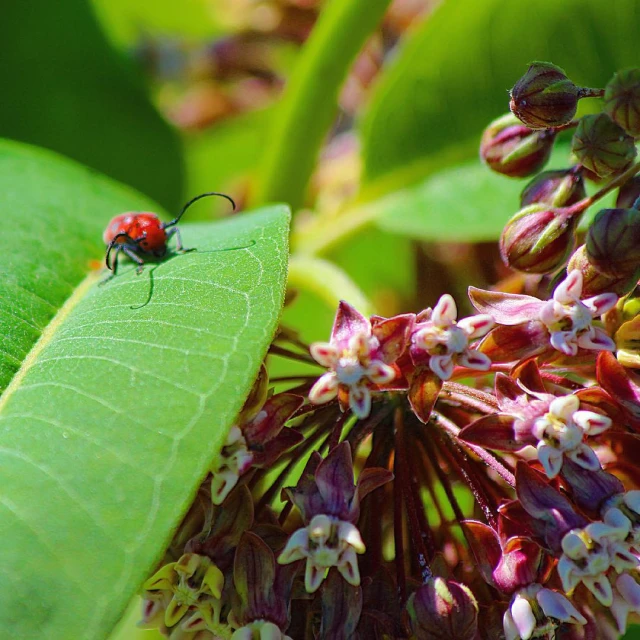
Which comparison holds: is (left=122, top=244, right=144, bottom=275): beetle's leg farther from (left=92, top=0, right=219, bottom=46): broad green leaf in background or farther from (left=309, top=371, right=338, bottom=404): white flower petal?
(left=92, top=0, right=219, bottom=46): broad green leaf in background

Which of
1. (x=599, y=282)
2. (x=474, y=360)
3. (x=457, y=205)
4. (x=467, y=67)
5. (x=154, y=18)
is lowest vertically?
(x=474, y=360)

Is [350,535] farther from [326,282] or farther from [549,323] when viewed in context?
[326,282]

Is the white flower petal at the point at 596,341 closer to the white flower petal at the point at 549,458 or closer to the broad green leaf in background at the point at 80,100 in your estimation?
the white flower petal at the point at 549,458

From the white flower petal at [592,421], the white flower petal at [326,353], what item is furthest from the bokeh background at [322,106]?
the white flower petal at [592,421]

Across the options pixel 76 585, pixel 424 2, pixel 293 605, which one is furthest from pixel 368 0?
pixel 76 585

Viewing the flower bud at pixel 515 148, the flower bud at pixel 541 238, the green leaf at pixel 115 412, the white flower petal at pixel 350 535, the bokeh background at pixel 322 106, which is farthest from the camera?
the bokeh background at pixel 322 106

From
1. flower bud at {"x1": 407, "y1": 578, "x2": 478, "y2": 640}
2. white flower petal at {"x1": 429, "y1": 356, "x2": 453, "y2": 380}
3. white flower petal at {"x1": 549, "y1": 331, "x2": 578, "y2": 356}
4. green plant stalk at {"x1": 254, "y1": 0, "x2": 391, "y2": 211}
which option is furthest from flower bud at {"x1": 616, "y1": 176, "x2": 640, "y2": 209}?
green plant stalk at {"x1": 254, "y1": 0, "x2": 391, "y2": 211}

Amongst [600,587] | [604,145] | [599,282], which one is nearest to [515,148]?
[604,145]

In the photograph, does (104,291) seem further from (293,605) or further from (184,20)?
(184,20)
